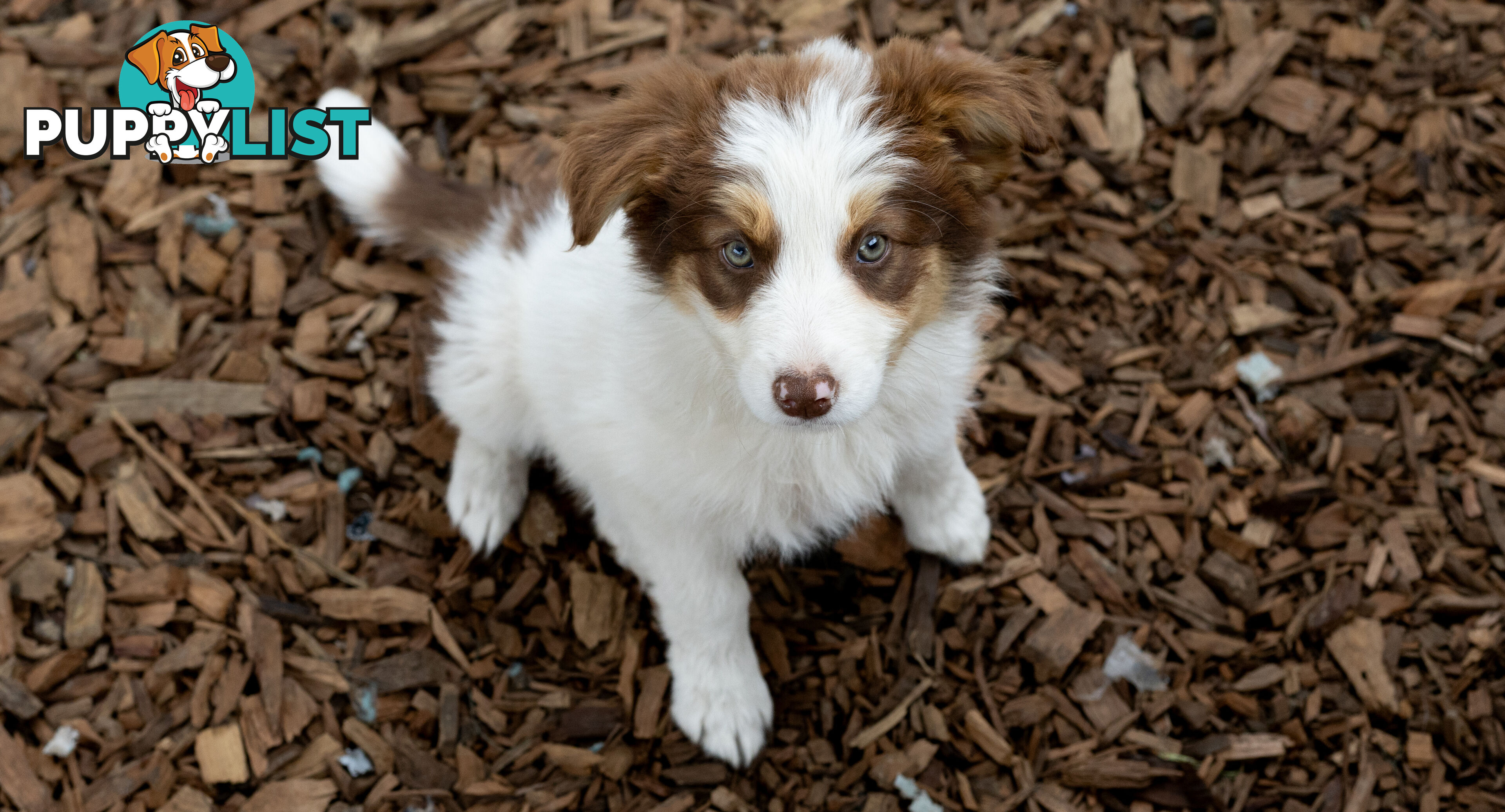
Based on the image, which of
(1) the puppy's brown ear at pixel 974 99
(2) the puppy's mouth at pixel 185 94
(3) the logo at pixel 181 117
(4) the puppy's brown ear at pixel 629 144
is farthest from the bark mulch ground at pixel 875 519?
(1) the puppy's brown ear at pixel 974 99

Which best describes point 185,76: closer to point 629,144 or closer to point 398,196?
point 398,196

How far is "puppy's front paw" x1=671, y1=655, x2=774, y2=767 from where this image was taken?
9.80 ft

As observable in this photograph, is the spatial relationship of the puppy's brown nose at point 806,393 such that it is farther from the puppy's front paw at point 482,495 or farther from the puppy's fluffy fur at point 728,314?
the puppy's front paw at point 482,495

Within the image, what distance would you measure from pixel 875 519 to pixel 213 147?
8.94ft

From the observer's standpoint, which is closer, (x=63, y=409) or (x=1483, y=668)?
(x=1483, y=668)

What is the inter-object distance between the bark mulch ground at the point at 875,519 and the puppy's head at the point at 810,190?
124 centimetres

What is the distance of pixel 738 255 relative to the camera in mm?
2125

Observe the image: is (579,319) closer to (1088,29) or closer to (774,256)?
(774,256)

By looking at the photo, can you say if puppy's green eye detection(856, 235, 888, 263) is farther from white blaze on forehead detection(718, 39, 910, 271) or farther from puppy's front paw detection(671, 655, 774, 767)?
puppy's front paw detection(671, 655, 774, 767)

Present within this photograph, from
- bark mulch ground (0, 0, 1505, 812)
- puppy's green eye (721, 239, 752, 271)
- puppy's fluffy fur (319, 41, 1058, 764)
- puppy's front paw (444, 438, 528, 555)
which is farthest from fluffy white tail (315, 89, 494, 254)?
puppy's green eye (721, 239, 752, 271)

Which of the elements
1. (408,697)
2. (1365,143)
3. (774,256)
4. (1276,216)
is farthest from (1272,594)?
(408,697)

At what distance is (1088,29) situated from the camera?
4.02 metres

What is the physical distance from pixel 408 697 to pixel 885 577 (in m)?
1.48

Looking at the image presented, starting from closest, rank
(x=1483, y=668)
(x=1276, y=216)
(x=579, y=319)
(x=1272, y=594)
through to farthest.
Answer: (x=579, y=319) < (x=1483, y=668) < (x=1272, y=594) < (x=1276, y=216)
